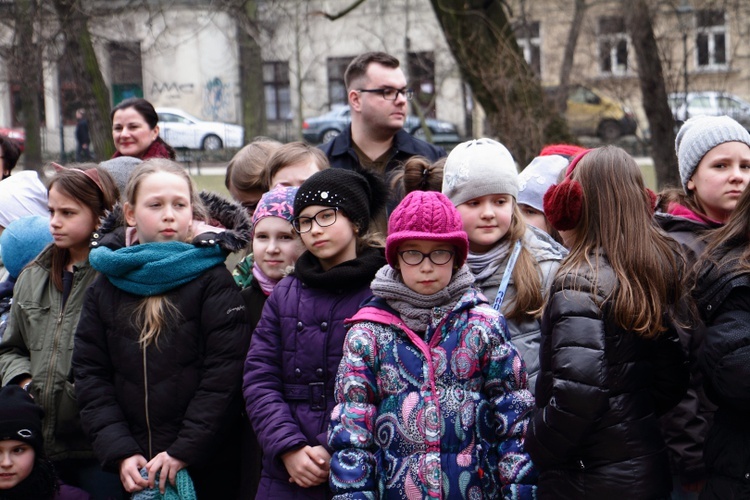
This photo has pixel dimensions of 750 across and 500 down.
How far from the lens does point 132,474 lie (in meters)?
3.95

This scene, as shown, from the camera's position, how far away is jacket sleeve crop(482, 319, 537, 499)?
3.46 metres

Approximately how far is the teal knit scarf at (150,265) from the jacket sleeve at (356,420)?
0.96m

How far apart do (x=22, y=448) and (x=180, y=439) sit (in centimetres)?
90

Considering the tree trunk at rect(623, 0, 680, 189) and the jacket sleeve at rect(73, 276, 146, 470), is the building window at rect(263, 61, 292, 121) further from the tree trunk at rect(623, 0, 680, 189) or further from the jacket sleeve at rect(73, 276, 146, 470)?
the jacket sleeve at rect(73, 276, 146, 470)

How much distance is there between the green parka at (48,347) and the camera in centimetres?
438

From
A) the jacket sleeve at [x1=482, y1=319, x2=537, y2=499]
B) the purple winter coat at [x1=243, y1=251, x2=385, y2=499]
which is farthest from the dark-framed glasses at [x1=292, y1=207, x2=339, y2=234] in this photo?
the jacket sleeve at [x1=482, y1=319, x2=537, y2=499]

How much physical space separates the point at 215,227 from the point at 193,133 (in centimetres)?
2574

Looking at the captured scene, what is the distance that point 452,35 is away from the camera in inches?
439

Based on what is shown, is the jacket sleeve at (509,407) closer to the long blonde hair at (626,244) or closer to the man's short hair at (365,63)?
the long blonde hair at (626,244)

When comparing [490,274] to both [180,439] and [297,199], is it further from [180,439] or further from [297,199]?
[180,439]

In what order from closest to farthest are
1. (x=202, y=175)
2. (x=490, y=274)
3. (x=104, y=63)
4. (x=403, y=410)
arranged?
(x=403, y=410), (x=490, y=274), (x=202, y=175), (x=104, y=63)

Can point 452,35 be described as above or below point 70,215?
above

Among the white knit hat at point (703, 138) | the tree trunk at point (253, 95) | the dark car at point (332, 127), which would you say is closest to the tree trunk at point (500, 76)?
the white knit hat at point (703, 138)

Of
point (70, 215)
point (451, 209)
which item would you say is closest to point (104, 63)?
point (70, 215)
